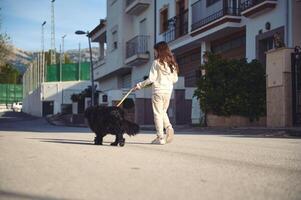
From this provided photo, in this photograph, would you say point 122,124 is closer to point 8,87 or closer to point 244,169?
point 244,169

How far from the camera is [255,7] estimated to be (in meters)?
20.4

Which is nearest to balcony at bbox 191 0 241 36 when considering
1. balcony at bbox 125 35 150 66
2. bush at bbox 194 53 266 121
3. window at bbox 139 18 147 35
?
bush at bbox 194 53 266 121

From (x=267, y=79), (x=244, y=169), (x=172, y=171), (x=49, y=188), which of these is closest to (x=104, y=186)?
(x=49, y=188)

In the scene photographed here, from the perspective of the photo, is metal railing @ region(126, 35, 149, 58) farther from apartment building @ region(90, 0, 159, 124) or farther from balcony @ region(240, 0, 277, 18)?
balcony @ region(240, 0, 277, 18)

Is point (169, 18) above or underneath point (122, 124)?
above

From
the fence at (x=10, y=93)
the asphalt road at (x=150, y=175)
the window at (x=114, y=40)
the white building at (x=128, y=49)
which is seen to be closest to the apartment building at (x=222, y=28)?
the white building at (x=128, y=49)

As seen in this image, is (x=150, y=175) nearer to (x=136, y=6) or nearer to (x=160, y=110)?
(x=160, y=110)

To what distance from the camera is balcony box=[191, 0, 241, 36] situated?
22.5 m

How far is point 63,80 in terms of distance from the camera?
72.8 m

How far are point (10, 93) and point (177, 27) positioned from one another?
74.8 metres

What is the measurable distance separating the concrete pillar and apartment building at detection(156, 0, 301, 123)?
2463 mm

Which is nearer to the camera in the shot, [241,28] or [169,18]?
[241,28]

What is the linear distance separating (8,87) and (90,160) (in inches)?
3711

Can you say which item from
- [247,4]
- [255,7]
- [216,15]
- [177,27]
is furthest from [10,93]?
[255,7]
